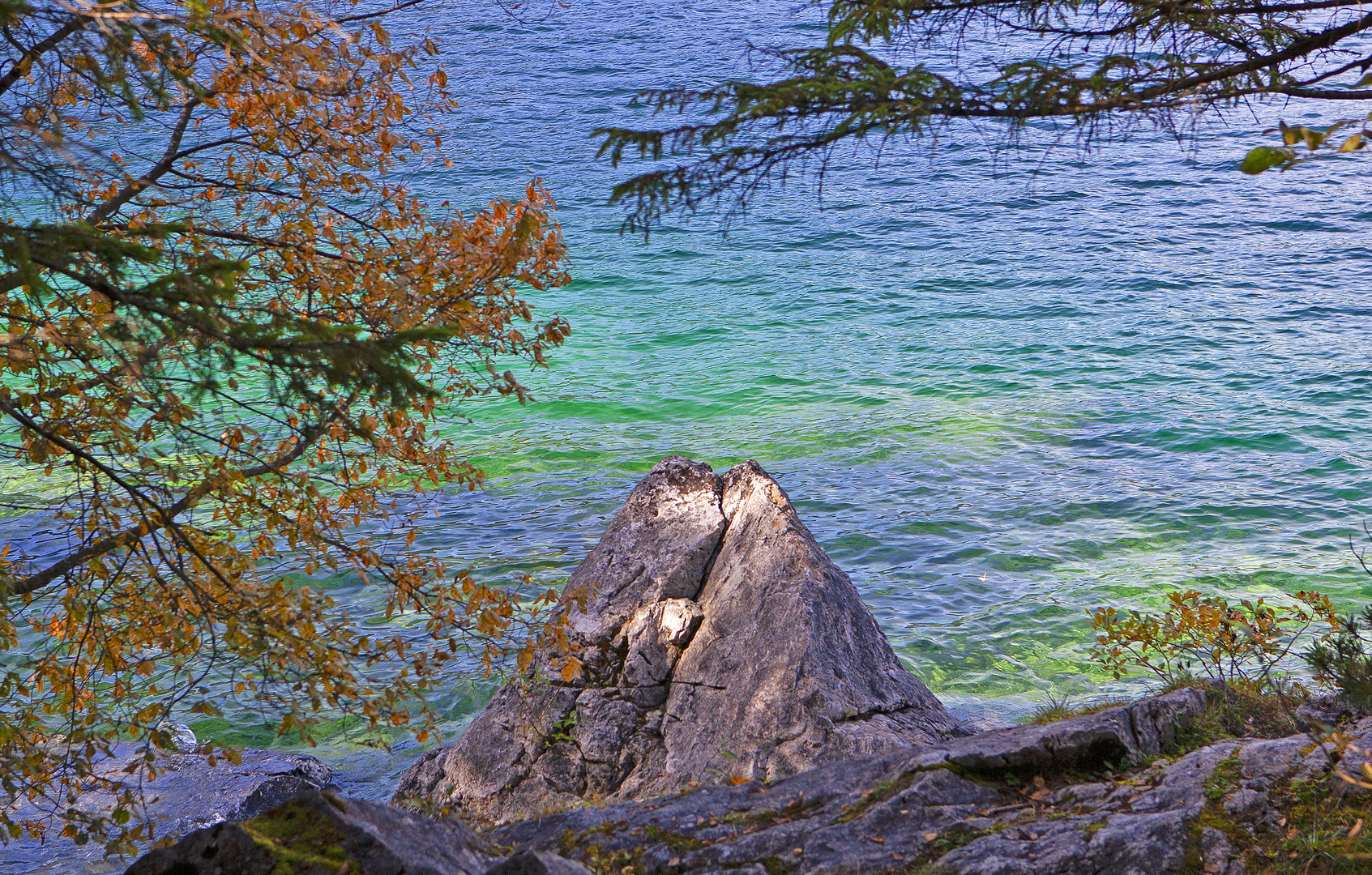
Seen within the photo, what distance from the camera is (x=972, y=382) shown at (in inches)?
796

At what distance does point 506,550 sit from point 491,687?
10.2 feet

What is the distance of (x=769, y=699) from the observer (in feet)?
23.2

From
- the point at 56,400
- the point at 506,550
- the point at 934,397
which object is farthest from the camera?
the point at 934,397

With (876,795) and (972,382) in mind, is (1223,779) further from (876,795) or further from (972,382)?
(972,382)

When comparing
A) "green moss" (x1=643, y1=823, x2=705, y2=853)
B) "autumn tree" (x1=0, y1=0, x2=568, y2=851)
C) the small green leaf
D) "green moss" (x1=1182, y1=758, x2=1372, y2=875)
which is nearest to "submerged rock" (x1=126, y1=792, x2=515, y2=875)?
"autumn tree" (x1=0, y1=0, x2=568, y2=851)

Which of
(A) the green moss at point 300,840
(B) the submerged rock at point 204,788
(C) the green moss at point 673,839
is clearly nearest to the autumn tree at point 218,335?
(B) the submerged rock at point 204,788

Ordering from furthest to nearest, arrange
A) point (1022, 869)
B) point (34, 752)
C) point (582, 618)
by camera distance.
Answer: point (582, 618) < point (34, 752) < point (1022, 869)

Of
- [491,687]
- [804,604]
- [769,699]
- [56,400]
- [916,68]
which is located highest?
[916,68]

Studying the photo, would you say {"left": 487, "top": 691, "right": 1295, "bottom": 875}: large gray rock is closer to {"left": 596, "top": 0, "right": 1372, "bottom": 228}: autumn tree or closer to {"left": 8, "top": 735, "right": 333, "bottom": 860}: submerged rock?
{"left": 596, "top": 0, "right": 1372, "bottom": 228}: autumn tree

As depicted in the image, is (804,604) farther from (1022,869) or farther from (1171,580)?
(1171,580)

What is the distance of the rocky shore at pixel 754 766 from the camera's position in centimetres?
432

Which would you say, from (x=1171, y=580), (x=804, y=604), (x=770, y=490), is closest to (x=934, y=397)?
(x=1171, y=580)

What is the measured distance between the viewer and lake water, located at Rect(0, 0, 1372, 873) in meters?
12.4

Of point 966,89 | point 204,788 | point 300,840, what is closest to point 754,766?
point 300,840
